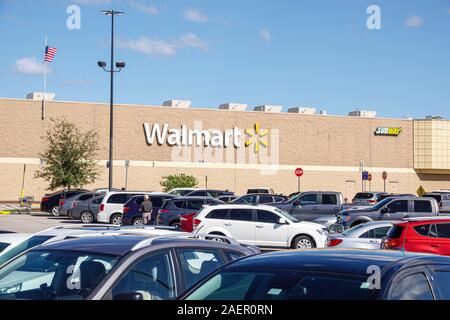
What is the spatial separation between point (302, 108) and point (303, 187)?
283 inches

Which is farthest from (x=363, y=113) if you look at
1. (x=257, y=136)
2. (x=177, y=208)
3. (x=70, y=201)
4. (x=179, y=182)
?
(x=177, y=208)

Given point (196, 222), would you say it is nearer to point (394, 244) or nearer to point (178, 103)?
point (394, 244)

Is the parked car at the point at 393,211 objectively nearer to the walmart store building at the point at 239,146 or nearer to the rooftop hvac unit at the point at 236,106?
the walmart store building at the point at 239,146

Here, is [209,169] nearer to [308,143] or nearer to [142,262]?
[308,143]

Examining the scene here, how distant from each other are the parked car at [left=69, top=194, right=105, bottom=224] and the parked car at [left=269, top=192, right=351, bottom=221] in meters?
9.85

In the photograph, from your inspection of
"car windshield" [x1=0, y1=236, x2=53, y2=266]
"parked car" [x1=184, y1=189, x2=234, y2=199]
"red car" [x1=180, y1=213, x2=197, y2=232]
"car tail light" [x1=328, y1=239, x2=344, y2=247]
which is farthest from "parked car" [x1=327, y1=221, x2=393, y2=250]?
"parked car" [x1=184, y1=189, x2=234, y2=199]

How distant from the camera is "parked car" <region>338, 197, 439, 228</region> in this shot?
30016 mm

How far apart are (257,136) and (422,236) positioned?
164 ft
